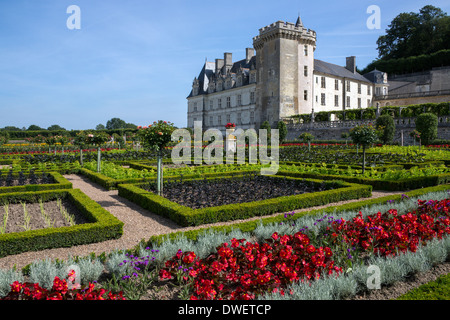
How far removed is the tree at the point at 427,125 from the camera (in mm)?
21781

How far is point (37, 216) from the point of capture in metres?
6.85

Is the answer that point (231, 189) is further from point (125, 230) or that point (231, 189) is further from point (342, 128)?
point (342, 128)

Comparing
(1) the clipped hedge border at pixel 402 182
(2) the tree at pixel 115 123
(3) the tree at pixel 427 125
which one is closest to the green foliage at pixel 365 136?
(1) the clipped hedge border at pixel 402 182

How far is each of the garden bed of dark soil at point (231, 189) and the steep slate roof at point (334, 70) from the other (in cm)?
3181

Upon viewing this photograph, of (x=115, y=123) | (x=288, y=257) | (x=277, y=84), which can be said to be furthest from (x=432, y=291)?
(x=115, y=123)

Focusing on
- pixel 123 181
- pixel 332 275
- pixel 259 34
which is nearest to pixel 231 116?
pixel 259 34

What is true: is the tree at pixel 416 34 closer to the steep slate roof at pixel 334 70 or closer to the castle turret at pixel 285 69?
the steep slate roof at pixel 334 70

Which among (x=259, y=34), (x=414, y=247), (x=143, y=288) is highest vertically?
(x=259, y=34)

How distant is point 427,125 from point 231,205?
20561 millimetres

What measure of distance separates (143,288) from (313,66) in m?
38.4

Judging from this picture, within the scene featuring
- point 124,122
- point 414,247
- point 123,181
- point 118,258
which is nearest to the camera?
point 118,258

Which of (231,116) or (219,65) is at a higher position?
(219,65)

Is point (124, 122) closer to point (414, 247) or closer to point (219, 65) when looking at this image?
point (219, 65)
